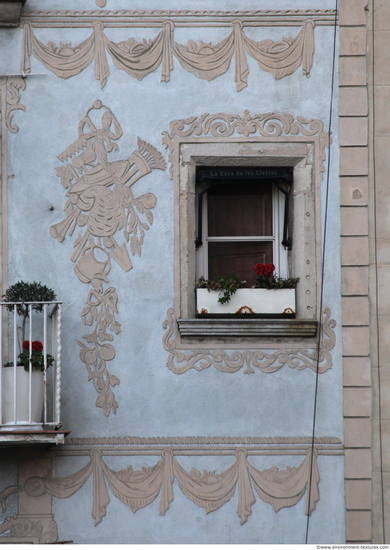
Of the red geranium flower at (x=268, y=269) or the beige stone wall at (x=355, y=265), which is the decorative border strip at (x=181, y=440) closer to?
the beige stone wall at (x=355, y=265)

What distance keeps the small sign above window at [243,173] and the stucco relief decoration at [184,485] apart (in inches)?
94.5

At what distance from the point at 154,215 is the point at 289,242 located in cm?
121

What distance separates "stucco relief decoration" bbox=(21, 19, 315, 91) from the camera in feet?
26.3

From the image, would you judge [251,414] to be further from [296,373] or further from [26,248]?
[26,248]

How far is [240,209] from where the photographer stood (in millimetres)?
8297

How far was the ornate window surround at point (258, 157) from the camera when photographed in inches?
310

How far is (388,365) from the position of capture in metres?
7.68

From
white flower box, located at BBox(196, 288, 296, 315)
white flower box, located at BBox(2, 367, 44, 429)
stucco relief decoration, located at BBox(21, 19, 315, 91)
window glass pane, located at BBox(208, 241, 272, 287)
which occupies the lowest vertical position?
white flower box, located at BBox(2, 367, 44, 429)

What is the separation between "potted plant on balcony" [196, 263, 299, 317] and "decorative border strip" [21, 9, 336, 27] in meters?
2.15

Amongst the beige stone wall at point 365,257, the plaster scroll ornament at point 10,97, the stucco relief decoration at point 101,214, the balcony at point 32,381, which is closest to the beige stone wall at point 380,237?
the beige stone wall at point 365,257

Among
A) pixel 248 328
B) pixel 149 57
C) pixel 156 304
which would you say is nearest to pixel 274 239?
pixel 248 328

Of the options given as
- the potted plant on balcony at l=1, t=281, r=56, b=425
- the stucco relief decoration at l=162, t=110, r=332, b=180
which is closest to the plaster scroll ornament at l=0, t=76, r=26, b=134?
the stucco relief decoration at l=162, t=110, r=332, b=180

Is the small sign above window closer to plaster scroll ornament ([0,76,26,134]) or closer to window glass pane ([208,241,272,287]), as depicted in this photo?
window glass pane ([208,241,272,287])

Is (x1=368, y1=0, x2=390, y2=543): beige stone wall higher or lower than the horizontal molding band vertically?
higher
